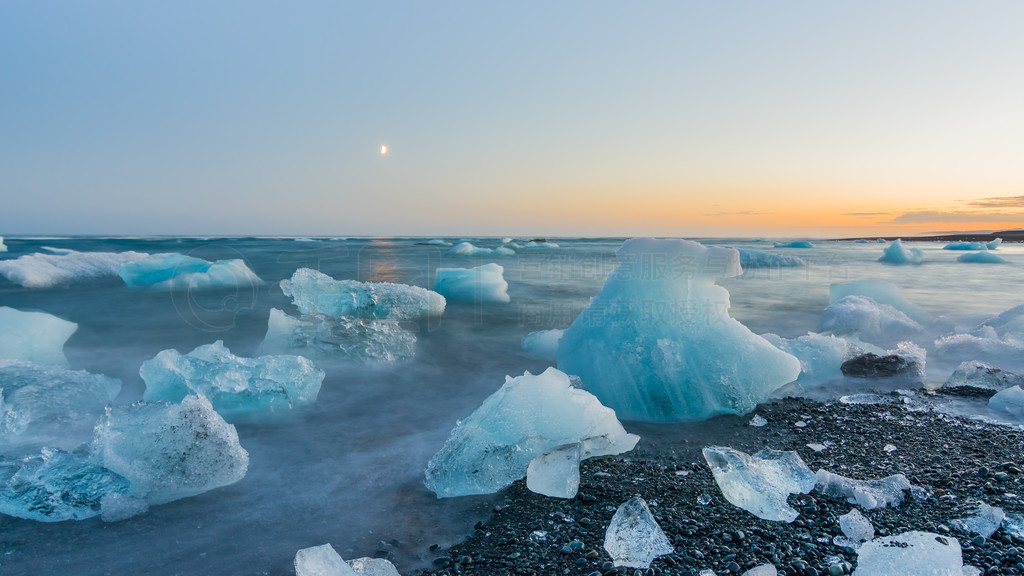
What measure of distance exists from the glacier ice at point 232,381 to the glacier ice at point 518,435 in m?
1.49

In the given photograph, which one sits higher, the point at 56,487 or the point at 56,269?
the point at 56,269

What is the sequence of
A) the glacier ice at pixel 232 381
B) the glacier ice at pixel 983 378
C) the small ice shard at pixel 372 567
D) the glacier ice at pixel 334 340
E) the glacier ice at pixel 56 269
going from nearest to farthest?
the small ice shard at pixel 372 567 → the glacier ice at pixel 232 381 → the glacier ice at pixel 983 378 → the glacier ice at pixel 334 340 → the glacier ice at pixel 56 269

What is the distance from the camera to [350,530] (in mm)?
2055

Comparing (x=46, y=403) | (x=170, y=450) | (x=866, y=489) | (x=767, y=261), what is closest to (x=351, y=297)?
(x=46, y=403)

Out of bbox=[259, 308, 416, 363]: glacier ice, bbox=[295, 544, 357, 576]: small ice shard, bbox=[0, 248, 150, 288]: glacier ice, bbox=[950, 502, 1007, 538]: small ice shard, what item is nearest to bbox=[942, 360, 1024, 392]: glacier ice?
bbox=[950, 502, 1007, 538]: small ice shard

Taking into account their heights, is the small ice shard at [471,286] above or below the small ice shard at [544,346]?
above

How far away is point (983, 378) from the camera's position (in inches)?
148

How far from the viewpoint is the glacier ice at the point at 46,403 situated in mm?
2902

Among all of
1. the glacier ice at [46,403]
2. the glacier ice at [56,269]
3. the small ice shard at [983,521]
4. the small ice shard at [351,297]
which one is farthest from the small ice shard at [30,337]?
the glacier ice at [56,269]

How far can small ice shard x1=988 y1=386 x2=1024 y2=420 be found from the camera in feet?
10.4

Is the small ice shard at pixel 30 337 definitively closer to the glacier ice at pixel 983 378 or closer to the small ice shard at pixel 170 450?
the small ice shard at pixel 170 450

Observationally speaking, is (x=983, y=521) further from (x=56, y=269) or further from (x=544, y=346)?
(x=56, y=269)

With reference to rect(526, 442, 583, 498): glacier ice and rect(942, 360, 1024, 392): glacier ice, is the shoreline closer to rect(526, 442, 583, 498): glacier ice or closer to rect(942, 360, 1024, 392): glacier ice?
rect(526, 442, 583, 498): glacier ice

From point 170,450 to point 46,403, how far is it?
1526 millimetres
